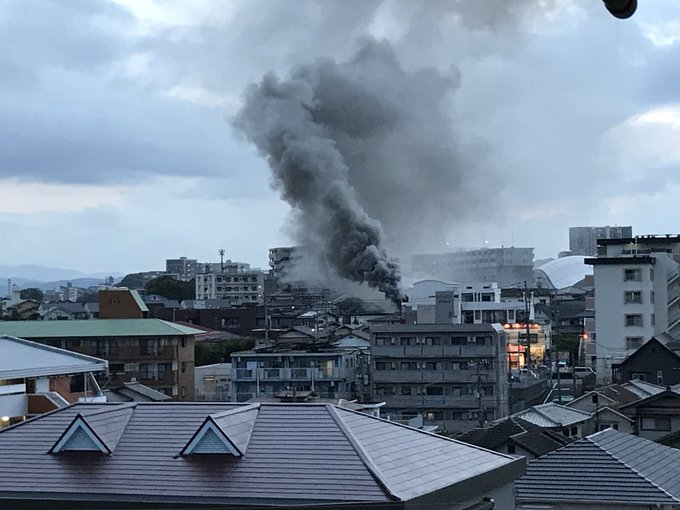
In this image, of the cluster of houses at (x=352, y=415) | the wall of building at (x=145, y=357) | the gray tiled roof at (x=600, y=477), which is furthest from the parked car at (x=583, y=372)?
the gray tiled roof at (x=600, y=477)

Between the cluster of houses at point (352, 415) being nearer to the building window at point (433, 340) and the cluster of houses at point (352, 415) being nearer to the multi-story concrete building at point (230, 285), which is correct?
the building window at point (433, 340)

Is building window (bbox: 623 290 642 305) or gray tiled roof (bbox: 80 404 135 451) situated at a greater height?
building window (bbox: 623 290 642 305)

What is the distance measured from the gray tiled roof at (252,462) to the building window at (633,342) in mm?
27899

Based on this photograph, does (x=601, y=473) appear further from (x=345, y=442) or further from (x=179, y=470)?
(x=179, y=470)

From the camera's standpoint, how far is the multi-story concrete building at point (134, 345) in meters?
31.9

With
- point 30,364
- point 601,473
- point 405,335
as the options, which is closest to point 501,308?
point 405,335

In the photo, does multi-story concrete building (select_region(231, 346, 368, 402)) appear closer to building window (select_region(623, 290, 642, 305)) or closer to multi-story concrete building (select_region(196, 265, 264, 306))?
building window (select_region(623, 290, 642, 305))

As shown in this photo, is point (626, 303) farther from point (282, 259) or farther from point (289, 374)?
point (282, 259)

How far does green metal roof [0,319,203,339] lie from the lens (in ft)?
105

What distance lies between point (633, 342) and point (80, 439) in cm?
3051

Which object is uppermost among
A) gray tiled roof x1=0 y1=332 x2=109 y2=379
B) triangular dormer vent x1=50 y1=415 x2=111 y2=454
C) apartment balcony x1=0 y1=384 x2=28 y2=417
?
gray tiled roof x1=0 y1=332 x2=109 y2=379

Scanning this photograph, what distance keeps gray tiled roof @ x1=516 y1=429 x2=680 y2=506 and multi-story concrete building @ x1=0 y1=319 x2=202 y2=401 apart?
19849mm

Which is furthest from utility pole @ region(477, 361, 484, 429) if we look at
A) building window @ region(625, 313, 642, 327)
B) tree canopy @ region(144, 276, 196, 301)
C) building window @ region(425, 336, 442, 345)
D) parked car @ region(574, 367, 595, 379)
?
tree canopy @ region(144, 276, 196, 301)

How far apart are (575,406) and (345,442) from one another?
17.7 meters
